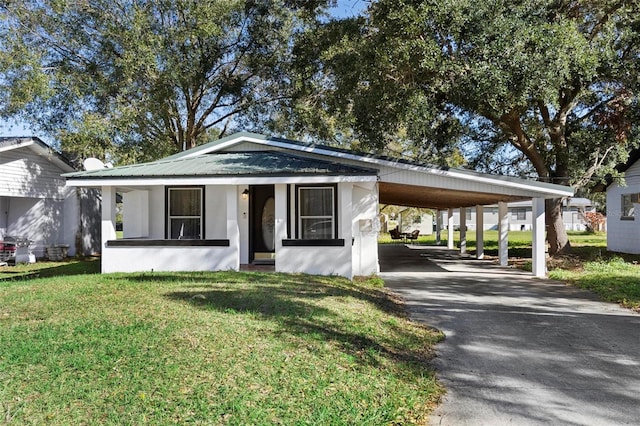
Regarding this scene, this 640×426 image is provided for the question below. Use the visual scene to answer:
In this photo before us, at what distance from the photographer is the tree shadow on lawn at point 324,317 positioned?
18.4 ft

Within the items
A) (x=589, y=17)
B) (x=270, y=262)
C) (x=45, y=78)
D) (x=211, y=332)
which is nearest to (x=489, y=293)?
(x=270, y=262)

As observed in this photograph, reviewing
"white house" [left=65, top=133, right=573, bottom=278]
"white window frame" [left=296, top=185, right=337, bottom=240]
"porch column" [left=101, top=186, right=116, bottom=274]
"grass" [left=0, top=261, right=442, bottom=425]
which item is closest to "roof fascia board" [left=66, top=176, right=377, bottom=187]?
"white house" [left=65, top=133, right=573, bottom=278]

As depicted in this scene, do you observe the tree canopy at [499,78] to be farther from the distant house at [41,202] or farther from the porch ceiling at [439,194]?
the distant house at [41,202]

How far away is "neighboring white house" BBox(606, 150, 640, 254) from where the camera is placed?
18.1 meters

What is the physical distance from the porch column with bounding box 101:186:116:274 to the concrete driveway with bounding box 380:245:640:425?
745cm

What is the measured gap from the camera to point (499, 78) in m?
11.2

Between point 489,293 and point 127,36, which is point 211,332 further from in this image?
point 127,36

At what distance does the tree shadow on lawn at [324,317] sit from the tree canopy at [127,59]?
438 inches

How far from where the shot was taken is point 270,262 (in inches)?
522

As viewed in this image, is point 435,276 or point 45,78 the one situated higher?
point 45,78

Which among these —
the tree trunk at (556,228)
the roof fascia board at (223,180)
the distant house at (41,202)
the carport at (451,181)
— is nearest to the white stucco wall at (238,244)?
the roof fascia board at (223,180)

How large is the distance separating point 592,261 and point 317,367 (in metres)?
14.3

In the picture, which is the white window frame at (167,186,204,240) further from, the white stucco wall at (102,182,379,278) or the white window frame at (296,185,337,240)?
the white window frame at (296,185,337,240)

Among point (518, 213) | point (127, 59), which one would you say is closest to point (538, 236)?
point (127, 59)
